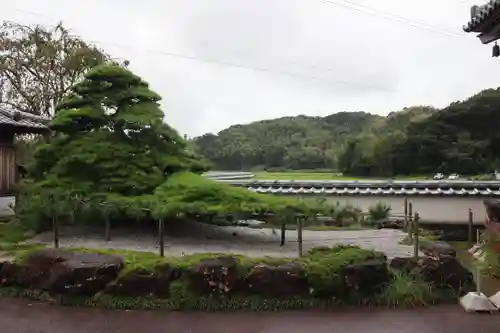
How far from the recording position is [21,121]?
12953mm

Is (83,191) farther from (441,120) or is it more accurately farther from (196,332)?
(441,120)

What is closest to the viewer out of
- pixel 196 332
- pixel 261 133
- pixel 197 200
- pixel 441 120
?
pixel 196 332

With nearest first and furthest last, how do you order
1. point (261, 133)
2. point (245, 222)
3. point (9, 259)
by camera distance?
point (9, 259)
point (245, 222)
point (261, 133)

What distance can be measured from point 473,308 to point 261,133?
42280 mm

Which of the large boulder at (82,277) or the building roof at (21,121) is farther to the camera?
the building roof at (21,121)

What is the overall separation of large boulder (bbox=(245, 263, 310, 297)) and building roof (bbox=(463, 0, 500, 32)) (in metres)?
3.90

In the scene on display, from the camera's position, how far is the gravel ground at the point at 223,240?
1015cm

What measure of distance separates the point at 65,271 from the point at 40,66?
14.8 m

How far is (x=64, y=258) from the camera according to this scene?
7836 mm

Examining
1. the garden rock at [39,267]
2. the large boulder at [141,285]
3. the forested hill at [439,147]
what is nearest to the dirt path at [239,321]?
the large boulder at [141,285]

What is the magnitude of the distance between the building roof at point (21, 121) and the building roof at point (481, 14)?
9902 mm

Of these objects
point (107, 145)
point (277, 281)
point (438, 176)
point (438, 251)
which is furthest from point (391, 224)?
point (438, 176)

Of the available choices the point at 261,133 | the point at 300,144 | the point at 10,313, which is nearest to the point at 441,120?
the point at 300,144

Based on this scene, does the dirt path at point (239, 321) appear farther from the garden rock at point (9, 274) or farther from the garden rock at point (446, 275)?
the garden rock at point (9, 274)
